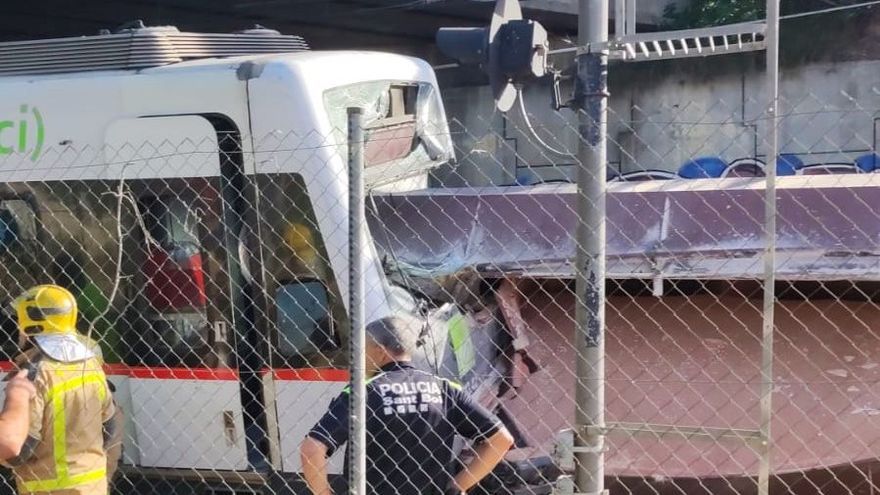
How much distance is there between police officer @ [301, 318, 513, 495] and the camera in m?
3.53

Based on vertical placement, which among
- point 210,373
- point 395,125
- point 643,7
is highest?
point 643,7

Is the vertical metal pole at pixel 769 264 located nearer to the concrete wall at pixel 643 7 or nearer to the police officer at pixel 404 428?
the police officer at pixel 404 428

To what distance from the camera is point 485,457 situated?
365 cm

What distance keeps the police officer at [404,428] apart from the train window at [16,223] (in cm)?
219

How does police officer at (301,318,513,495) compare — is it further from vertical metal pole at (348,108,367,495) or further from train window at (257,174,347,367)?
train window at (257,174,347,367)

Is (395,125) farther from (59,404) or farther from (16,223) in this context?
(59,404)

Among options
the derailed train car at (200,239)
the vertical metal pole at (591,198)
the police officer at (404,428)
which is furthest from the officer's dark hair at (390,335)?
the derailed train car at (200,239)

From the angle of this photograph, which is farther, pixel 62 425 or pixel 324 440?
pixel 62 425

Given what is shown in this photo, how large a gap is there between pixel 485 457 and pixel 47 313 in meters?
1.80

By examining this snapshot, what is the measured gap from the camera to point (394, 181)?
17.4 feet

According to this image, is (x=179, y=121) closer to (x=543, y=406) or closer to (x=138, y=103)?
(x=138, y=103)

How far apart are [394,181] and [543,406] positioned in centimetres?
140

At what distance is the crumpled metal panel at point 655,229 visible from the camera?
4242 mm

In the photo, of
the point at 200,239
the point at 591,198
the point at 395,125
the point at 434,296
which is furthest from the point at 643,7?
the point at 591,198
